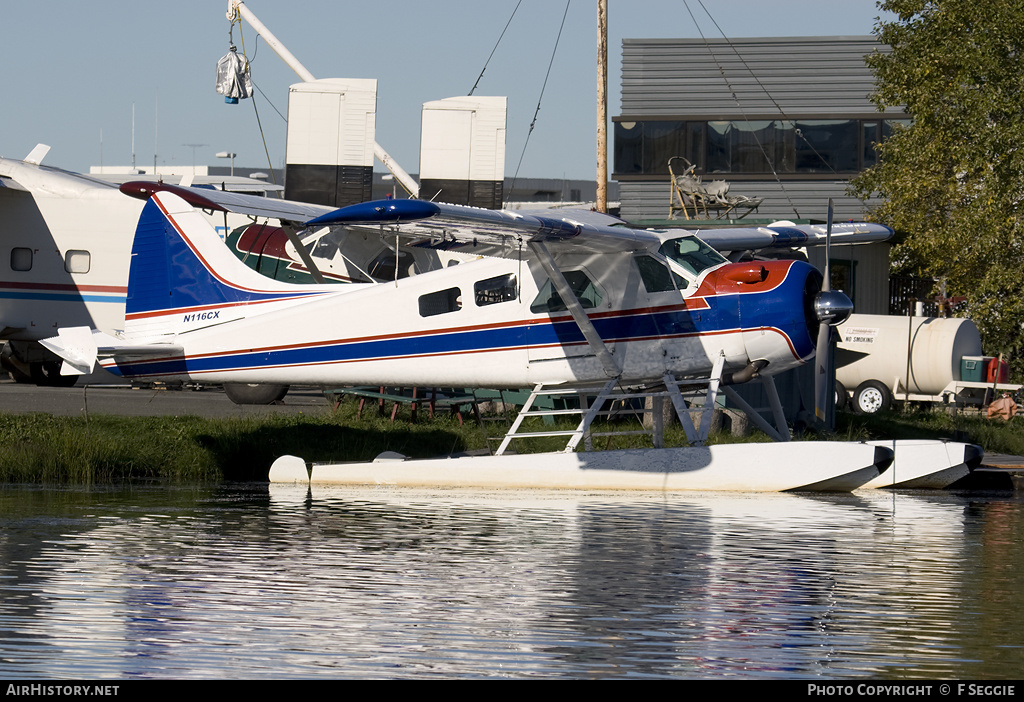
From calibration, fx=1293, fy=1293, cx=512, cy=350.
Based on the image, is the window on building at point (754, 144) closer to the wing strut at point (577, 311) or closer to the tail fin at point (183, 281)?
the tail fin at point (183, 281)

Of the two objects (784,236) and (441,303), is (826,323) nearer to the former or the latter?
(784,236)

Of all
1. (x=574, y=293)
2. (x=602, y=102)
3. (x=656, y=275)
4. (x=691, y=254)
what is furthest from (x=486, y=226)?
(x=602, y=102)

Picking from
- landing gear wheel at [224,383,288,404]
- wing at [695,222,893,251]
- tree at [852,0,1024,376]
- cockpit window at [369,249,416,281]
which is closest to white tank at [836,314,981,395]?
tree at [852,0,1024,376]

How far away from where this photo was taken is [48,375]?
845 inches

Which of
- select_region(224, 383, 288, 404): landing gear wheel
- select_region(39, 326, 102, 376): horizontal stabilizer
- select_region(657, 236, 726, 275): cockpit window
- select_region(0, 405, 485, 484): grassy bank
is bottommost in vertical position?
select_region(0, 405, 485, 484): grassy bank

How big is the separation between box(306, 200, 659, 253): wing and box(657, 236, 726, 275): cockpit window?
20 cm

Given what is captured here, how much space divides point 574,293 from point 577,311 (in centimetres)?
32

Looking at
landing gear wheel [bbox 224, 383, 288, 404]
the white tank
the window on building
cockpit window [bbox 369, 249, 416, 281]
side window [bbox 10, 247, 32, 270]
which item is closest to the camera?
landing gear wheel [bbox 224, 383, 288, 404]

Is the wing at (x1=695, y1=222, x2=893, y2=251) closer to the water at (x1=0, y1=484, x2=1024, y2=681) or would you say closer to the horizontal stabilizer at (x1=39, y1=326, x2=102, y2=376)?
the water at (x1=0, y1=484, x2=1024, y2=681)

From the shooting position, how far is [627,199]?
3872cm

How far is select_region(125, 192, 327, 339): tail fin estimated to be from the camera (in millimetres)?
14000
